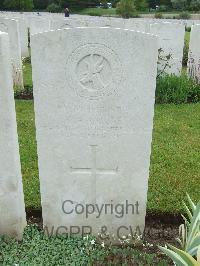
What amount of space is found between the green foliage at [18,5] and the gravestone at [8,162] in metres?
39.4

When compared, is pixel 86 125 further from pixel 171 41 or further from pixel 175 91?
pixel 171 41

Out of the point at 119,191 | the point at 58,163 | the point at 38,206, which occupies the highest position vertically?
the point at 58,163

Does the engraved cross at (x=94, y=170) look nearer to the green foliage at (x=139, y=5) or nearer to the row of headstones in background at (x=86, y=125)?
the row of headstones in background at (x=86, y=125)

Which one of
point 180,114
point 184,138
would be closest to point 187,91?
point 180,114

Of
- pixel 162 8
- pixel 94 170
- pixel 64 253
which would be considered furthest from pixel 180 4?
pixel 64 253

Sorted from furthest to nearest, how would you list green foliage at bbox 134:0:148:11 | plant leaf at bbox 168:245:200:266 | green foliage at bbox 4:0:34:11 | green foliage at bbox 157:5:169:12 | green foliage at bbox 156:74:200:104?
green foliage at bbox 157:5:169:12
green foliage at bbox 134:0:148:11
green foliage at bbox 4:0:34:11
green foliage at bbox 156:74:200:104
plant leaf at bbox 168:245:200:266

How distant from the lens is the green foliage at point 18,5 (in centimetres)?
4034

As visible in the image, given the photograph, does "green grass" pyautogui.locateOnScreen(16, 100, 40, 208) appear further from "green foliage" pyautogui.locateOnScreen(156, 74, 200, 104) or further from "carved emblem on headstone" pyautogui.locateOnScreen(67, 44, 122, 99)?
"green foliage" pyautogui.locateOnScreen(156, 74, 200, 104)

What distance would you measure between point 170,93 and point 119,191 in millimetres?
4622

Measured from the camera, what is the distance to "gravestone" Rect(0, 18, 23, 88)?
8.48 meters

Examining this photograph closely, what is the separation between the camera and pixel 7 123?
318cm

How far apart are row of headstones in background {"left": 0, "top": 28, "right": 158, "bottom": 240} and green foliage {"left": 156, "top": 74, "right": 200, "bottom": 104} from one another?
445cm

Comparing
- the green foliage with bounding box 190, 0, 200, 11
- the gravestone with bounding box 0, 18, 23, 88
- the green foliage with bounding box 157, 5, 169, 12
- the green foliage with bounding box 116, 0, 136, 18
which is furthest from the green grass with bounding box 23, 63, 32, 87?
the green foliage with bounding box 157, 5, 169, 12

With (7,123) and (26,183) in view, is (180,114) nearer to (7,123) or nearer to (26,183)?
(26,183)
